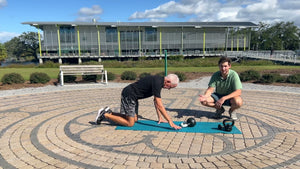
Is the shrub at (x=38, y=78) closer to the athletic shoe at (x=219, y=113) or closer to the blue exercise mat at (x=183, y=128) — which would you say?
the blue exercise mat at (x=183, y=128)

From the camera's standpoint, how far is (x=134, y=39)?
57.2 metres

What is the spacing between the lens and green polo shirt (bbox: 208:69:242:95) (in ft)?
16.2

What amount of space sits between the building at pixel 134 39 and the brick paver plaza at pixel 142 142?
159 feet

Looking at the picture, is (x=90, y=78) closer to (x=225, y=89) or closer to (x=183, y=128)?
(x=183, y=128)

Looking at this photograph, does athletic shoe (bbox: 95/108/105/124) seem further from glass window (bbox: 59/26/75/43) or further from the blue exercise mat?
glass window (bbox: 59/26/75/43)

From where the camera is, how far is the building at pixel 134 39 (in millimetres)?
54094

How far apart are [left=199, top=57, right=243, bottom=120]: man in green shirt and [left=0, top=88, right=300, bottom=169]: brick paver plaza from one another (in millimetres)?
552

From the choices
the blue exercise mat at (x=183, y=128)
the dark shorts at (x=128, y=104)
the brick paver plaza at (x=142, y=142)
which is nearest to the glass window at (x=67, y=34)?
the brick paver plaza at (x=142, y=142)

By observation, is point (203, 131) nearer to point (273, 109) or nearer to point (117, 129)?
point (117, 129)

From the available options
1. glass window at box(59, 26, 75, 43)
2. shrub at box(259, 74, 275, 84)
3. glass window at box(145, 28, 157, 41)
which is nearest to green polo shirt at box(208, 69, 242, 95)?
shrub at box(259, 74, 275, 84)

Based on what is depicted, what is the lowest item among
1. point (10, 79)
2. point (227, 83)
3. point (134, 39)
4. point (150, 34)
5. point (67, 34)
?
point (10, 79)

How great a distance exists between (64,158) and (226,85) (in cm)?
371

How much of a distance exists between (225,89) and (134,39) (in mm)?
53675

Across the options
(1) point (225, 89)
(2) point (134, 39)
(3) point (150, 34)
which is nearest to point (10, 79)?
(1) point (225, 89)
